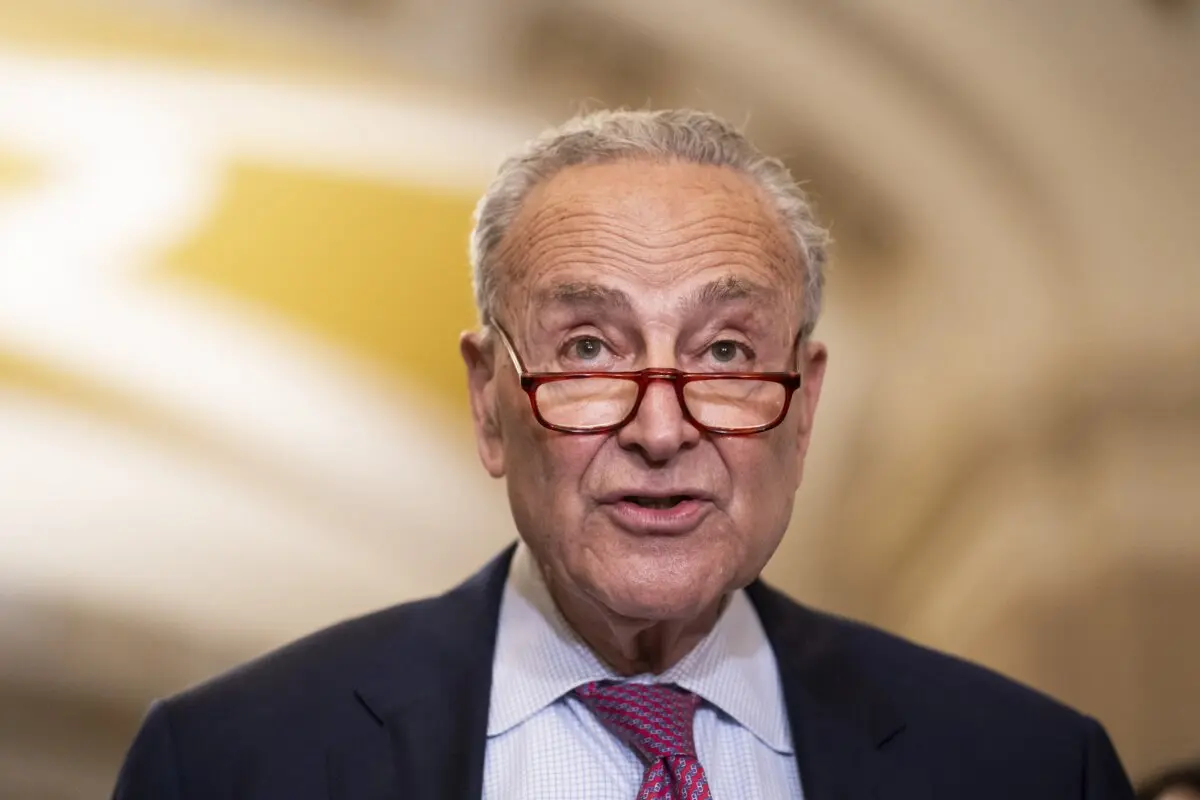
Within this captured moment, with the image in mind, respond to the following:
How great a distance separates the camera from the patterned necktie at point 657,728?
1.44m

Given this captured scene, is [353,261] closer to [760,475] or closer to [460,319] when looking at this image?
[460,319]

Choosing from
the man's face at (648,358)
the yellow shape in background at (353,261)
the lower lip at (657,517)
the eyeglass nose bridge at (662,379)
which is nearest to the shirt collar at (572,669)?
the man's face at (648,358)

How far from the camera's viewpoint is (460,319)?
2.16 metres

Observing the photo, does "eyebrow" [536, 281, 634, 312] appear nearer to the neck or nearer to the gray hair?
the gray hair

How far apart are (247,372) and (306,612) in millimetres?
446

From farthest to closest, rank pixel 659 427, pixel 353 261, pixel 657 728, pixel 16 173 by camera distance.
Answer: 1. pixel 353 261
2. pixel 16 173
3. pixel 657 728
4. pixel 659 427

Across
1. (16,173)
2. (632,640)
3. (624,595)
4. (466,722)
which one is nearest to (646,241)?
(624,595)

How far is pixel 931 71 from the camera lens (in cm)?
226

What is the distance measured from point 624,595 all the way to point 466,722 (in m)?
0.29

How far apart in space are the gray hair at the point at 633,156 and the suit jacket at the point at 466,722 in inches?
18.6

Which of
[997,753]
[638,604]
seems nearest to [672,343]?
[638,604]

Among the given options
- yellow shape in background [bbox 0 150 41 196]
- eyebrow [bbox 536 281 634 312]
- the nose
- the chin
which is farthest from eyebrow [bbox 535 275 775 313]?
yellow shape in background [bbox 0 150 41 196]

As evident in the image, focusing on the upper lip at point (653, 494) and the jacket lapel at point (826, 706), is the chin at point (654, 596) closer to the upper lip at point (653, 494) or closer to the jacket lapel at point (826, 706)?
the upper lip at point (653, 494)

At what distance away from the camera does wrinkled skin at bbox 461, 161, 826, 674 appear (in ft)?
4.68
